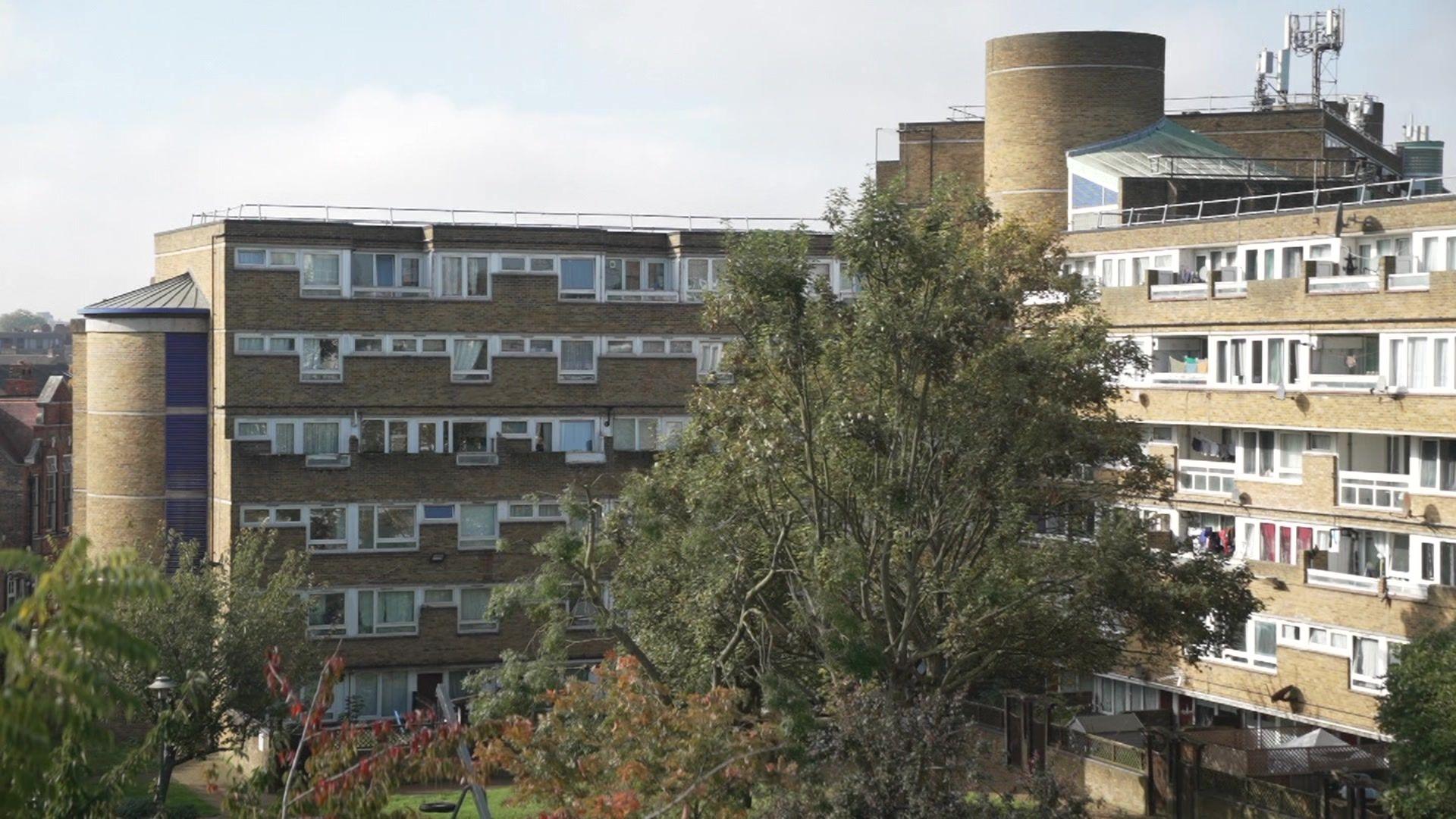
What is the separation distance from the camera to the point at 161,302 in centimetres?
5400

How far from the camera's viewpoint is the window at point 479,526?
53.8 meters

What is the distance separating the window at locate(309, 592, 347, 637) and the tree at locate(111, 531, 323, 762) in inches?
194

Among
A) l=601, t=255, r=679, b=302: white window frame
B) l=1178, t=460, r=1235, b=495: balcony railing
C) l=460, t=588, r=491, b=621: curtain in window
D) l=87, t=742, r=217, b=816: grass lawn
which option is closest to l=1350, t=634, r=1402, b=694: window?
l=1178, t=460, r=1235, b=495: balcony railing

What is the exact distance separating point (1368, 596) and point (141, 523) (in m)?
34.0

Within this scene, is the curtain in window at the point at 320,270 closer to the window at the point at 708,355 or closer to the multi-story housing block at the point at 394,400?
the multi-story housing block at the point at 394,400

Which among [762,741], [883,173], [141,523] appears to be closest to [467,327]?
[141,523]

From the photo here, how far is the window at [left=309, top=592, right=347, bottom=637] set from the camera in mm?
52500

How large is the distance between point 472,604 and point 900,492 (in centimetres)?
2536

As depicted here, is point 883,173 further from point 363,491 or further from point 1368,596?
point 1368,596

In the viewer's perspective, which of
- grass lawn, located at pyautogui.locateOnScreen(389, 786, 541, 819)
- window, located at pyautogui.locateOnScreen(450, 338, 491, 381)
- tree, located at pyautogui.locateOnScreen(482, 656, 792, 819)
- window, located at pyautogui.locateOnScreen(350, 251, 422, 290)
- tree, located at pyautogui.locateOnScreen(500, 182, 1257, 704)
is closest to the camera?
tree, located at pyautogui.locateOnScreen(482, 656, 792, 819)

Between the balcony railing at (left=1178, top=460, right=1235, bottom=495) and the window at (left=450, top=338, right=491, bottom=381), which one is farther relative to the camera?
the window at (left=450, top=338, right=491, bottom=381)

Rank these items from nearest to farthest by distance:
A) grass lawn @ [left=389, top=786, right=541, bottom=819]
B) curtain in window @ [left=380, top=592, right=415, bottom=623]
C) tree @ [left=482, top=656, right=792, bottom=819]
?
tree @ [left=482, top=656, right=792, bottom=819] → grass lawn @ [left=389, top=786, right=541, bottom=819] → curtain in window @ [left=380, top=592, right=415, bottom=623]

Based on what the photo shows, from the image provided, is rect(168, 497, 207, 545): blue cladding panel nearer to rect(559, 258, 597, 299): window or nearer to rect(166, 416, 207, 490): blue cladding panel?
rect(166, 416, 207, 490): blue cladding panel

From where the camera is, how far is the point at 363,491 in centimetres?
5306
